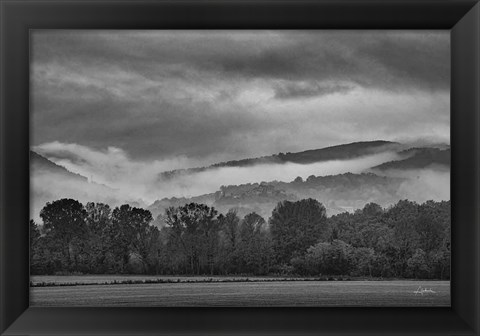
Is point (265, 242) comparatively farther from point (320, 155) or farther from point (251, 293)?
point (320, 155)

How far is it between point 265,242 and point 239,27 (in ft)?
2.57

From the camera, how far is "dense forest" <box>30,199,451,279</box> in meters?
1.99

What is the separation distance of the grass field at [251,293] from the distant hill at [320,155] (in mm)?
419

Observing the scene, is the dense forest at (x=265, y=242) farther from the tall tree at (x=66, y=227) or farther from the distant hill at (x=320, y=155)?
the distant hill at (x=320, y=155)

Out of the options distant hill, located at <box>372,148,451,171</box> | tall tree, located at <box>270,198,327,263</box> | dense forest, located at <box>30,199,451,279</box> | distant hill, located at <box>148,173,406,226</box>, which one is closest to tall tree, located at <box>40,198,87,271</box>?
dense forest, located at <box>30,199,451,279</box>

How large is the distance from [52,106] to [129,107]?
0.87ft

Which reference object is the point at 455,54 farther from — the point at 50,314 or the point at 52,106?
the point at 50,314

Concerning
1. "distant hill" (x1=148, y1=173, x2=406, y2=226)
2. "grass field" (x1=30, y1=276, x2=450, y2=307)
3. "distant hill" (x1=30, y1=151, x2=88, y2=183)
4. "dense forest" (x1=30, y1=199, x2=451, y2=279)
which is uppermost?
"distant hill" (x1=30, y1=151, x2=88, y2=183)

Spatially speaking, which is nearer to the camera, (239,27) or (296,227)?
(239,27)

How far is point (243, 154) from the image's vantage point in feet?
6.53

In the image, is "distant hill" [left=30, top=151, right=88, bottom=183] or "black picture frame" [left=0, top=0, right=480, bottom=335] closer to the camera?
"black picture frame" [left=0, top=0, right=480, bottom=335]

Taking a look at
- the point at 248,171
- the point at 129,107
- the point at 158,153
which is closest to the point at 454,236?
the point at 248,171
